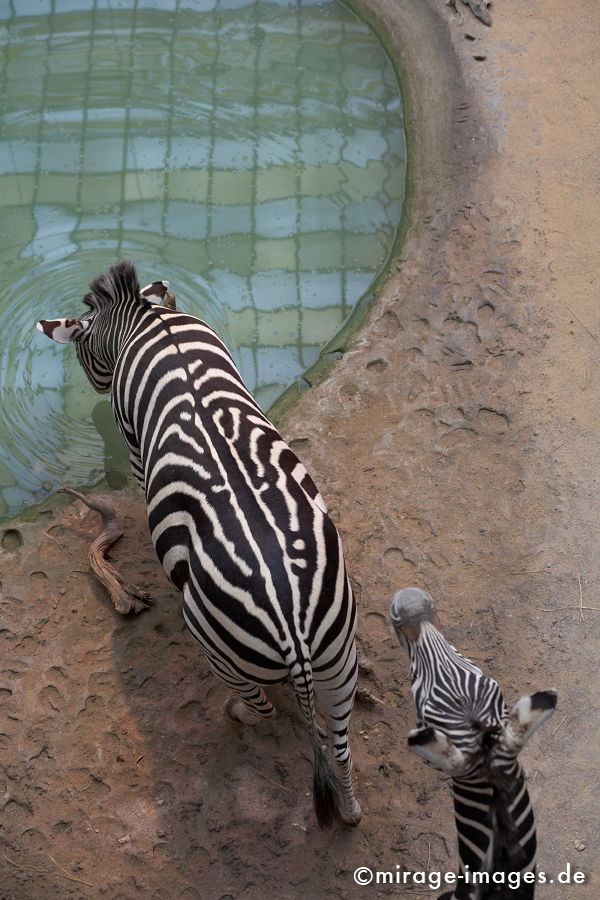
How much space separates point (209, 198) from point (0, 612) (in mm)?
3682

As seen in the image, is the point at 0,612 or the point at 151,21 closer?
the point at 0,612

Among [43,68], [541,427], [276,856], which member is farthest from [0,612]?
[43,68]

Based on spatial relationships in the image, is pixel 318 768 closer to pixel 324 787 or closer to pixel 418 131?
pixel 324 787

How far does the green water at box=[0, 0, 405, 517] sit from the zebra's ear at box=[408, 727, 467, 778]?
3.40m

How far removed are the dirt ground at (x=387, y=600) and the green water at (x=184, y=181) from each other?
1.54 ft

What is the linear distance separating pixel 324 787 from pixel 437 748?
987mm

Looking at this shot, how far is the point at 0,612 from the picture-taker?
200 inches

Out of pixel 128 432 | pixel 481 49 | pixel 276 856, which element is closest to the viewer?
pixel 276 856

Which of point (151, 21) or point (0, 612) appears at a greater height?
point (151, 21)

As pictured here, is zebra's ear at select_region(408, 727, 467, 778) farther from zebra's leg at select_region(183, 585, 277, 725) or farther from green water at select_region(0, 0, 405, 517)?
green water at select_region(0, 0, 405, 517)

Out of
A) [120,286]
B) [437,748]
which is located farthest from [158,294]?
[437,748]

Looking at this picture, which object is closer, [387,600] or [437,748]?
[437,748]

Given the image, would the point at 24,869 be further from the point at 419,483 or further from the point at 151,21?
the point at 151,21

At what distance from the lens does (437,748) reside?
2889mm
